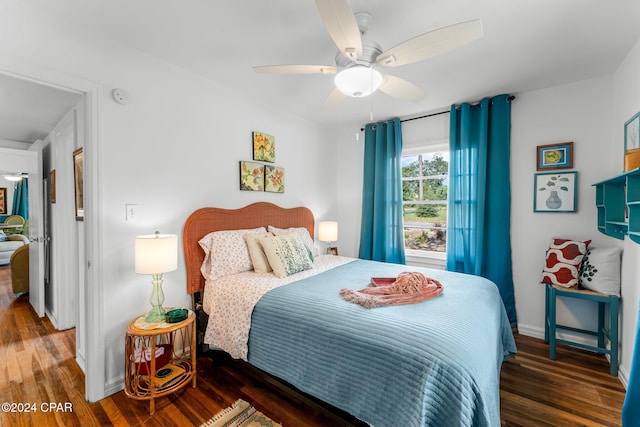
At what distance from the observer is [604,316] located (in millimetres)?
2430

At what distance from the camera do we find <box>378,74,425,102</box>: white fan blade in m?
1.88

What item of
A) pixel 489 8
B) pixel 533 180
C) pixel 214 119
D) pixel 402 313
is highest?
pixel 489 8

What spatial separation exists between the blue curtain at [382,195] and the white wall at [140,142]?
176cm

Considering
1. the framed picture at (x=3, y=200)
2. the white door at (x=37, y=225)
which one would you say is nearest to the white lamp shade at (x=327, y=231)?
the white door at (x=37, y=225)

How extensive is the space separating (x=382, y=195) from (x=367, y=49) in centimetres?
223

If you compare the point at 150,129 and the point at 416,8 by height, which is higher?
the point at 416,8

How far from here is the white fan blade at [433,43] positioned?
1.29 meters

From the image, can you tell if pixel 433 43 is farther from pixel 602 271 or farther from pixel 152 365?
pixel 152 365

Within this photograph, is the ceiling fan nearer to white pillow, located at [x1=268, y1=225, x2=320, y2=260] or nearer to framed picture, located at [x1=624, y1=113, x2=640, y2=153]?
framed picture, located at [x1=624, y1=113, x2=640, y2=153]

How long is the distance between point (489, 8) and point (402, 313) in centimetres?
187

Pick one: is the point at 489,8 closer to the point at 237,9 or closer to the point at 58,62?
the point at 237,9

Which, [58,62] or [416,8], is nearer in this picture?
[416,8]

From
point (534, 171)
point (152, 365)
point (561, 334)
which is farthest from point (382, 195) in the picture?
point (152, 365)

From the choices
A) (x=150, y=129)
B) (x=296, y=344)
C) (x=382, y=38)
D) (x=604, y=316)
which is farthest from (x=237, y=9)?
(x=604, y=316)
